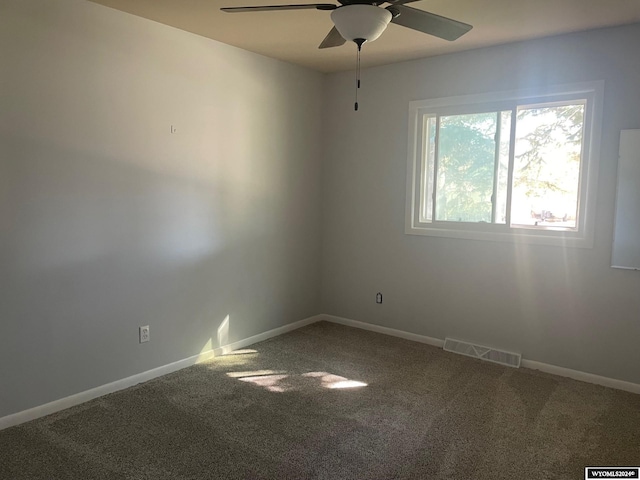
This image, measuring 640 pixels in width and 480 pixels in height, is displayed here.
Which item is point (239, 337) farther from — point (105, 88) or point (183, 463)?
point (105, 88)

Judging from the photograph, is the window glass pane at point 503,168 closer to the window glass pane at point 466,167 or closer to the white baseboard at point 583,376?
the window glass pane at point 466,167

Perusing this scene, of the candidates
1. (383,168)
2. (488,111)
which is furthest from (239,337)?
(488,111)

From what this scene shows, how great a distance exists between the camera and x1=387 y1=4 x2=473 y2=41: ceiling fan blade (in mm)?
2094

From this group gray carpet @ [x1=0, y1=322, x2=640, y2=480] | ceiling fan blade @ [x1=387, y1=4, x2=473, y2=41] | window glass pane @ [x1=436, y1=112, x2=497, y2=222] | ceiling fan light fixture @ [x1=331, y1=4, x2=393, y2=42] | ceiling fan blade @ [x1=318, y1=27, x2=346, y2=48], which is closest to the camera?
ceiling fan light fixture @ [x1=331, y1=4, x2=393, y2=42]

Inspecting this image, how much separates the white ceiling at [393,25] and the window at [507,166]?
17.5 inches

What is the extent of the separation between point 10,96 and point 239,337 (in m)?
2.40

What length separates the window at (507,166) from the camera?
343cm

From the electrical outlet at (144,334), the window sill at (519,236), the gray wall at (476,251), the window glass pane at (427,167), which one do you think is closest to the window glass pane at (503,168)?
the window sill at (519,236)

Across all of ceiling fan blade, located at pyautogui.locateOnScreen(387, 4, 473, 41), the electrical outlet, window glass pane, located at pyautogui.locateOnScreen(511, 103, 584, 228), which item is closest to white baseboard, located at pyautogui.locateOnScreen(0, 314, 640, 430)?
the electrical outlet

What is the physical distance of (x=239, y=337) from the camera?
→ 13.3 feet

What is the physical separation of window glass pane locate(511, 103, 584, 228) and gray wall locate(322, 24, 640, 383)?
0.72 feet

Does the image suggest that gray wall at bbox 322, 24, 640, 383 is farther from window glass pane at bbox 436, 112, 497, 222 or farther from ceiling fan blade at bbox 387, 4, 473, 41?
ceiling fan blade at bbox 387, 4, 473, 41

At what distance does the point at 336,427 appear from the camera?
273 cm

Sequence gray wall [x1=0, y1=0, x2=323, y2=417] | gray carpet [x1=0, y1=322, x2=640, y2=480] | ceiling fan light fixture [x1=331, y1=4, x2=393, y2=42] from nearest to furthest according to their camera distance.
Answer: ceiling fan light fixture [x1=331, y1=4, x2=393, y2=42], gray carpet [x1=0, y1=322, x2=640, y2=480], gray wall [x1=0, y1=0, x2=323, y2=417]
